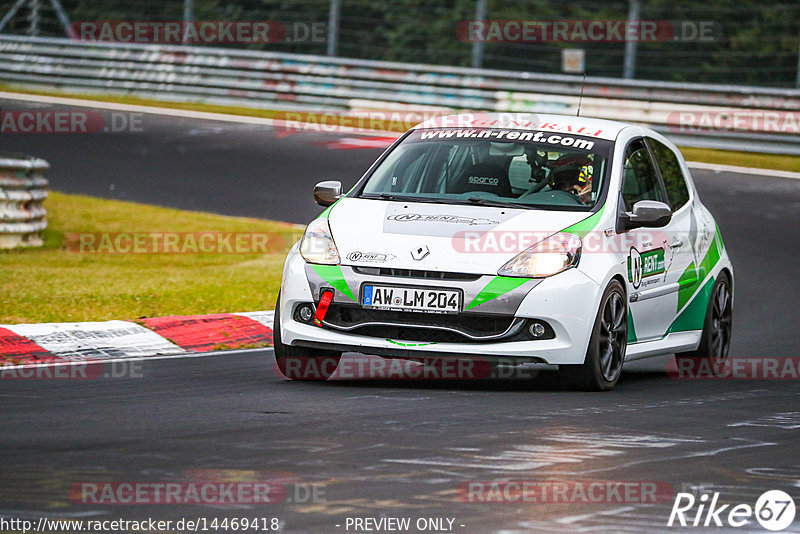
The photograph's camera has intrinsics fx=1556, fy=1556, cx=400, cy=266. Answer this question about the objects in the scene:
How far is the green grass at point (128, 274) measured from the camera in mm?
11016

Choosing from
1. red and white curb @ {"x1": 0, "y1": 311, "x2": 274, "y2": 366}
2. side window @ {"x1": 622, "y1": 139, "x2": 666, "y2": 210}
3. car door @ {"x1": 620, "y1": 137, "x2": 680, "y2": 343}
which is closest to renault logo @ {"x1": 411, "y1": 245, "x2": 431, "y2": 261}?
car door @ {"x1": 620, "y1": 137, "x2": 680, "y2": 343}

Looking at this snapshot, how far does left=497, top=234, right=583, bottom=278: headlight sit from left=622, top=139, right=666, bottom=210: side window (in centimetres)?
103

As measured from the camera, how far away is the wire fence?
2631 cm

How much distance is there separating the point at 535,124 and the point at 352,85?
17066mm

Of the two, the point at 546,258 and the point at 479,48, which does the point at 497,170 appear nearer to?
the point at 546,258

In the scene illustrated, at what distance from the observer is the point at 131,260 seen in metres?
14.5

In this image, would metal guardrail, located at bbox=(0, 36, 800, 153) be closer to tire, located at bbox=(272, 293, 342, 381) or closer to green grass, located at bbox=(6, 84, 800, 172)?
green grass, located at bbox=(6, 84, 800, 172)

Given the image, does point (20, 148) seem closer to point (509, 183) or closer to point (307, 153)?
point (307, 153)

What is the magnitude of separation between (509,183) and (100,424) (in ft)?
10.7

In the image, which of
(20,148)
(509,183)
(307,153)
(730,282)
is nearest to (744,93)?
(307,153)

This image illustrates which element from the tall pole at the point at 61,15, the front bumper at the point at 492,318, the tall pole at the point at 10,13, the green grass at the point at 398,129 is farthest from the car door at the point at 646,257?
the tall pole at the point at 10,13

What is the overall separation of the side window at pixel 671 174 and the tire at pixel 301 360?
2.66m

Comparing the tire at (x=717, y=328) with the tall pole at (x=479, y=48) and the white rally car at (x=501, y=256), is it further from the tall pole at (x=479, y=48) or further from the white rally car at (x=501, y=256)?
the tall pole at (x=479, y=48)

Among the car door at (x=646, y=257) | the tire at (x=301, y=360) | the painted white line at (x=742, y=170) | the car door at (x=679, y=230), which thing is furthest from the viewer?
the painted white line at (x=742, y=170)
